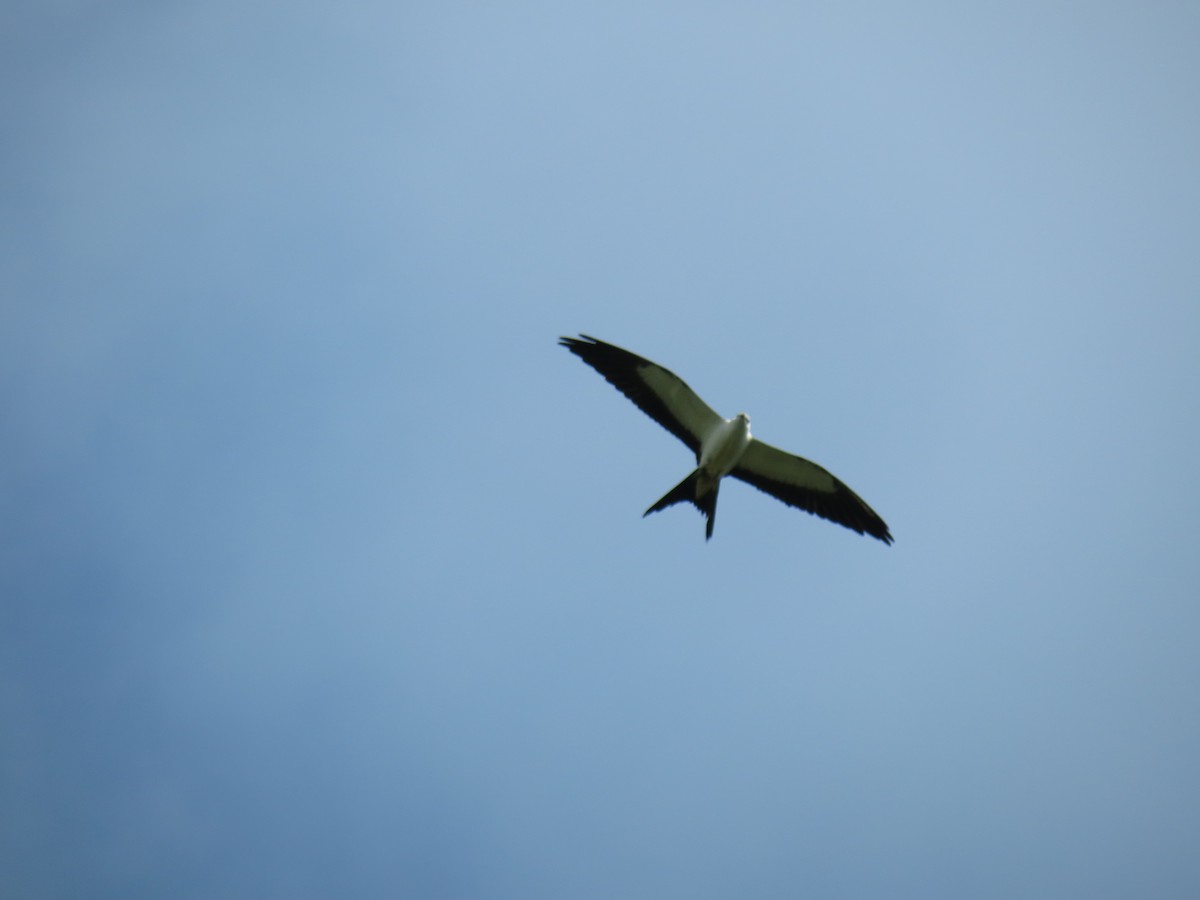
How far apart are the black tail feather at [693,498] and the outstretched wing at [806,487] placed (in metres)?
0.79

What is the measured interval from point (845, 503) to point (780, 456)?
1.04 m

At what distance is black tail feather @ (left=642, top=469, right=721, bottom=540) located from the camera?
30.0ft

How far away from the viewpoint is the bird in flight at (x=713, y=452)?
9.47 m

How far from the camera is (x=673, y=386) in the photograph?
970 centimetres

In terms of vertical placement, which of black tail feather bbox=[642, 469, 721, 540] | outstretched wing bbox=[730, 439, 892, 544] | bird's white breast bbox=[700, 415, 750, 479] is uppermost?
outstretched wing bbox=[730, 439, 892, 544]

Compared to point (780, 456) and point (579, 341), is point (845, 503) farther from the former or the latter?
point (579, 341)

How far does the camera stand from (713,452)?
30.9 ft

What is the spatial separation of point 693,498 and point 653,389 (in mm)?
1459

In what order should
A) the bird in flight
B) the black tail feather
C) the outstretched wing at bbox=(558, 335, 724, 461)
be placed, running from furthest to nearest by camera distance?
the outstretched wing at bbox=(558, 335, 724, 461)
the bird in flight
the black tail feather

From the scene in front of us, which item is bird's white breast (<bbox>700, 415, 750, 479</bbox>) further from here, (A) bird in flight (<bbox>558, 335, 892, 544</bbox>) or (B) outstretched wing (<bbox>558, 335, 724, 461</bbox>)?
(B) outstretched wing (<bbox>558, 335, 724, 461</bbox>)

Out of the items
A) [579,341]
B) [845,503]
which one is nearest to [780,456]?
[845,503]

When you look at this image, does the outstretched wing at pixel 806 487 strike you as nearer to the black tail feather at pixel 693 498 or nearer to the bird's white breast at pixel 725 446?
the bird's white breast at pixel 725 446

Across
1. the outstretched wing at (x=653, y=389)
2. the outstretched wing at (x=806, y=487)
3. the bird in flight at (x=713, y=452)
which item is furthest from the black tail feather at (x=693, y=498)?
the outstretched wing at (x=806, y=487)

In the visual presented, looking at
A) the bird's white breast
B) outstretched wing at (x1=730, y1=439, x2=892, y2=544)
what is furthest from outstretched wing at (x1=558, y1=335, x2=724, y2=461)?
outstretched wing at (x1=730, y1=439, x2=892, y2=544)
